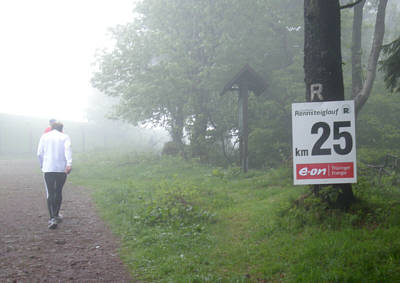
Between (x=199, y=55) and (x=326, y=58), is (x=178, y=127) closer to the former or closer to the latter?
(x=199, y=55)

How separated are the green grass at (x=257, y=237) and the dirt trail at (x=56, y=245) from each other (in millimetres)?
301

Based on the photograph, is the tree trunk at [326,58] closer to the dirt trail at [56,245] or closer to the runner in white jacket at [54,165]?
the dirt trail at [56,245]

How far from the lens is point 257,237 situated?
5.50 m

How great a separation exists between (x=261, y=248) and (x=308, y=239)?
0.64m

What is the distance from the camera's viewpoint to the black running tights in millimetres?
6988

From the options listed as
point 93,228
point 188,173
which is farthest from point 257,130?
point 93,228

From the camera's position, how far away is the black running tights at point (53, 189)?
699 cm

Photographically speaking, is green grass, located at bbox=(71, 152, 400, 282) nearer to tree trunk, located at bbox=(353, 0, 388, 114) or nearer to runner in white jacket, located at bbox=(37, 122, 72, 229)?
runner in white jacket, located at bbox=(37, 122, 72, 229)

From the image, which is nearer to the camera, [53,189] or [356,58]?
[53,189]

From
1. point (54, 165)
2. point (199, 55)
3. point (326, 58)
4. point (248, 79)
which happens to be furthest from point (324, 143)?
point (199, 55)

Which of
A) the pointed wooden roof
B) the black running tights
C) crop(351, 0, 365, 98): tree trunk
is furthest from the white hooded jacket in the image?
crop(351, 0, 365, 98): tree trunk

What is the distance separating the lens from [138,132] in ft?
158

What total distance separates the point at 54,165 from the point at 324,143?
491 cm

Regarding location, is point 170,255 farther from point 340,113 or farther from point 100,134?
point 100,134
